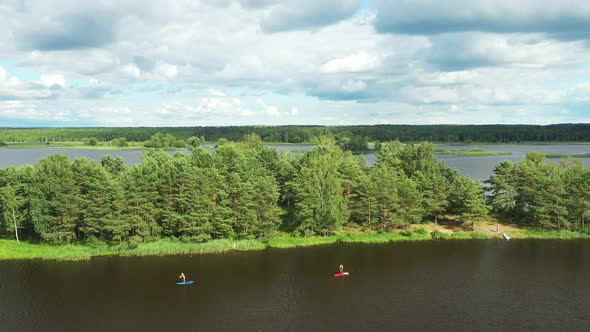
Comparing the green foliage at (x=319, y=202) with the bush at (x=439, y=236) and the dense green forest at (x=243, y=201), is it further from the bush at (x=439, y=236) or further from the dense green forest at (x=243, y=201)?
the bush at (x=439, y=236)

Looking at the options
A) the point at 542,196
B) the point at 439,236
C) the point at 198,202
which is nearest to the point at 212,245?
the point at 198,202

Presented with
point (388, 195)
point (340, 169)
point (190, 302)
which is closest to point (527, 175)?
point (388, 195)

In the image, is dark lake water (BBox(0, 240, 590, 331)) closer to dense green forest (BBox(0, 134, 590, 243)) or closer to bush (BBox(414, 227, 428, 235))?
dense green forest (BBox(0, 134, 590, 243))

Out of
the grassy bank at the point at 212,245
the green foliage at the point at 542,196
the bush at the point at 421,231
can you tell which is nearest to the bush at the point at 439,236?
the grassy bank at the point at 212,245

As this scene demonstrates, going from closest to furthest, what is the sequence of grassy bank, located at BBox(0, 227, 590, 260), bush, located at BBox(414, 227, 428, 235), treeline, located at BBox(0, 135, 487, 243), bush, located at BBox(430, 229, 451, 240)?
1. grassy bank, located at BBox(0, 227, 590, 260)
2. treeline, located at BBox(0, 135, 487, 243)
3. bush, located at BBox(430, 229, 451, 240)
4. bush, located at BBox(414, 227, 428, 235)

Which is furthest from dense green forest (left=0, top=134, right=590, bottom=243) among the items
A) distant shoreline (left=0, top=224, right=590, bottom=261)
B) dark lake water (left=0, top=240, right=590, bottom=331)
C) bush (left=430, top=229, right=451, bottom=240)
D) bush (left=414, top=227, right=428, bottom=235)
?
dark lake water (left=0, top=240, right=590, bottom=331)
